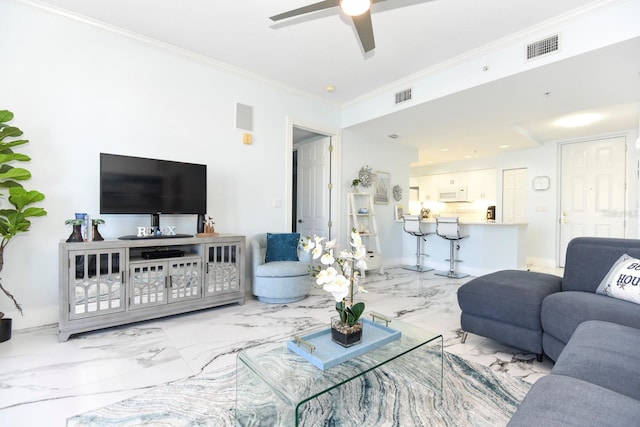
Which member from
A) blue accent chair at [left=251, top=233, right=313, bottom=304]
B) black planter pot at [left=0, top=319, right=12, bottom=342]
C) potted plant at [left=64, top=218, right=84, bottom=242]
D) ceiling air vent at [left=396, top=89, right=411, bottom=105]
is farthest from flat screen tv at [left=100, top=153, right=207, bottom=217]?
ceiling air vent at [left=396, top=89, right=411, bottom=105]

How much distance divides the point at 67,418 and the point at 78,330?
3.78ft

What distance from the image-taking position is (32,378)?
6.16 feet

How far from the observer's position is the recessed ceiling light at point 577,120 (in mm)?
4633

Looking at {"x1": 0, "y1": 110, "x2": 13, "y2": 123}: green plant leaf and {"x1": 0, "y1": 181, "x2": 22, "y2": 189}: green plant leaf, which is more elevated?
{"x1": 0, "y1": 110, "x2": 13, "y2": 123}: green plant leaf

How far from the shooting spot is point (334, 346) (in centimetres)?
158

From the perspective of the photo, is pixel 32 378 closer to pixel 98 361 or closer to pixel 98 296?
pixel 98 361

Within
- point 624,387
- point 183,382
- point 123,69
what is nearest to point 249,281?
point 183,382

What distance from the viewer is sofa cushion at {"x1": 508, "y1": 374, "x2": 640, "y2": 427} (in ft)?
2.78

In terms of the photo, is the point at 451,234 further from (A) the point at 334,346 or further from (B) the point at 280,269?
(A) the point at 334,346

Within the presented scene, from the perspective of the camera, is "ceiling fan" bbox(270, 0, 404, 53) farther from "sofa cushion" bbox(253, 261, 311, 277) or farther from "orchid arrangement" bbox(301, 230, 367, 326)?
"sofa cushion" bbox(253, 261, 311, 277)

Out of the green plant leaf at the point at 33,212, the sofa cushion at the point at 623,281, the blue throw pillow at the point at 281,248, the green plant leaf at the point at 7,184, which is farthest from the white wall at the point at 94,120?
the sofa cushion at the point at 623,281

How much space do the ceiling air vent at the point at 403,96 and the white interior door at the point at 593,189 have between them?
4268 millimetres

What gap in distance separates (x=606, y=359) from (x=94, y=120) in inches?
159

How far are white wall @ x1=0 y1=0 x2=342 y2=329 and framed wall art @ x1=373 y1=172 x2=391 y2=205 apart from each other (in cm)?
258
